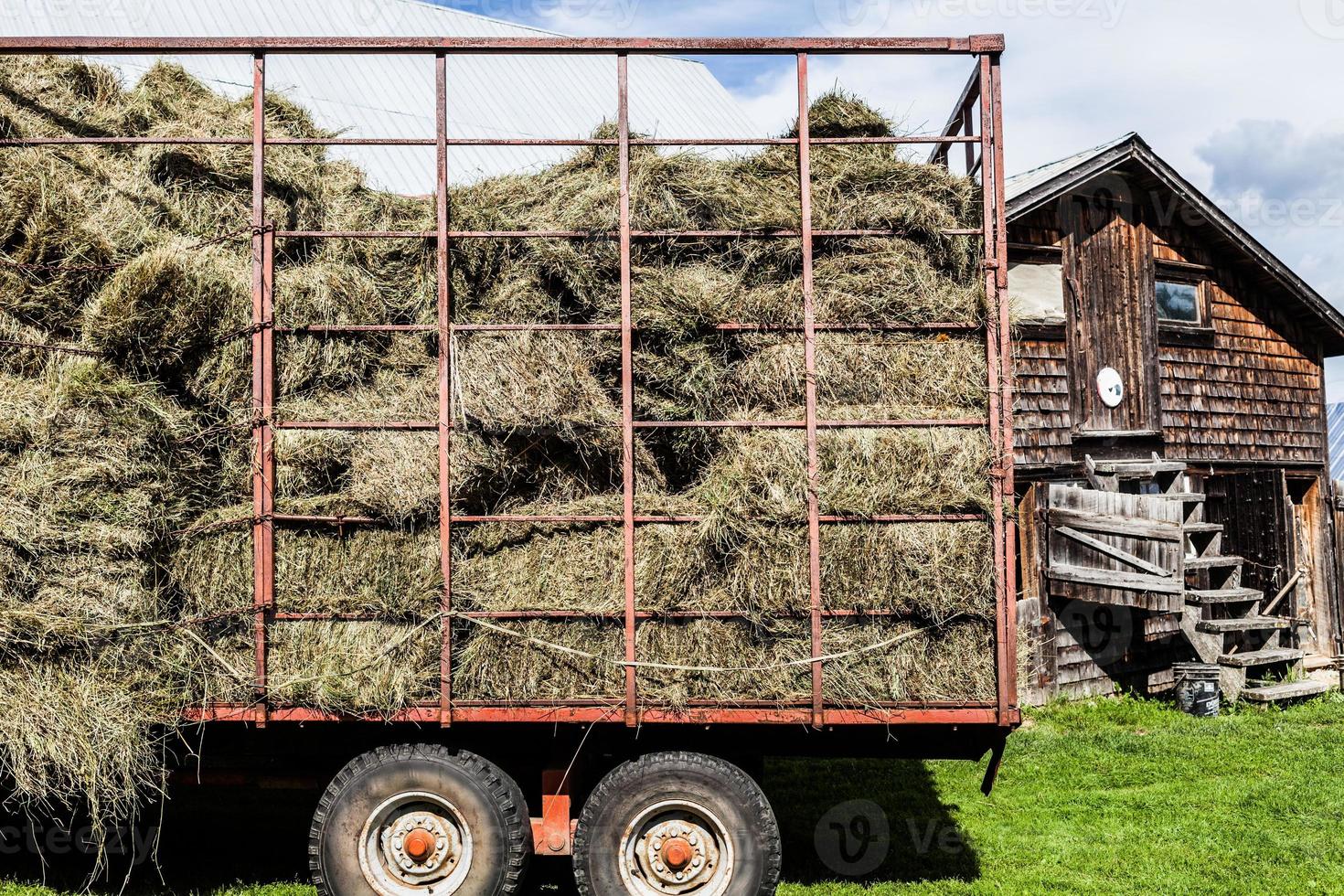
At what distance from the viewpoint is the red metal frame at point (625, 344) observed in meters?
4.96

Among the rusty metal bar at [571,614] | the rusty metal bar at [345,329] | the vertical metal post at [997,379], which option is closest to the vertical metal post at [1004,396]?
the vertical metal post at [997,379]

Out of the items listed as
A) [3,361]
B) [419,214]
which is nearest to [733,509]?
[419,214]

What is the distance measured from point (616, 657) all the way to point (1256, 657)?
905 centimetres

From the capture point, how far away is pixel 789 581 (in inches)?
196

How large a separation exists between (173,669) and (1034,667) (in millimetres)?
8615

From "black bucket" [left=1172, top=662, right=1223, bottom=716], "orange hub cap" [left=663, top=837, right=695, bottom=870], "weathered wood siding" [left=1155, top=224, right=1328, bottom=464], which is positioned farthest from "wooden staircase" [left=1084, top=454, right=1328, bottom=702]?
"orange hub cap" [left=663, top=837, right=695, bottom=870]

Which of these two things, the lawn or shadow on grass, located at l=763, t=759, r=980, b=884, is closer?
the lawn

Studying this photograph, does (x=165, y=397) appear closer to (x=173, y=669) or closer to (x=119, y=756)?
(x=173, y=669)

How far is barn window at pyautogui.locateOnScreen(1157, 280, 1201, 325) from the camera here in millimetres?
12328

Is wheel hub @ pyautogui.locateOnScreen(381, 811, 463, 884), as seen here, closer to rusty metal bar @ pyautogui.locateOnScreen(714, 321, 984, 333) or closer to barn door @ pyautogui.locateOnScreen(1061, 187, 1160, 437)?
rusty metal bar @ pyautogui.locateOnScreen(714, 321, 984, 333)

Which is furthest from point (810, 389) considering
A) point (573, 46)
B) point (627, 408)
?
point (573, 46)

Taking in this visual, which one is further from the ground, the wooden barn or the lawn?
the wooden barn

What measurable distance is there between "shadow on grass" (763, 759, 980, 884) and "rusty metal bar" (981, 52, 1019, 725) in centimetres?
155
